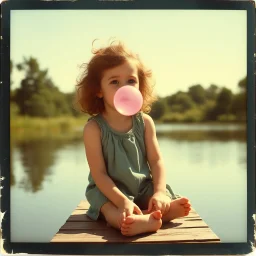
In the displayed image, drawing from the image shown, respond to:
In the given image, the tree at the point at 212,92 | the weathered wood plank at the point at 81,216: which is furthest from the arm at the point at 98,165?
the tree at the point at 212,92

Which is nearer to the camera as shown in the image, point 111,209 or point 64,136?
point 111,209

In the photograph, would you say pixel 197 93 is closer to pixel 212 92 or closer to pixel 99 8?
pixel 212 92

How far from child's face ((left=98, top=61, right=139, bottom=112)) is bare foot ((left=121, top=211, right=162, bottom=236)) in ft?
0.91

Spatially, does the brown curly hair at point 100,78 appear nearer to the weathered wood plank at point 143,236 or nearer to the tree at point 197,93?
the tree at point 197,93

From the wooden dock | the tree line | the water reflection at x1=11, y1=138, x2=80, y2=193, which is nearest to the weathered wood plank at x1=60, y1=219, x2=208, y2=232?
the wooden dock

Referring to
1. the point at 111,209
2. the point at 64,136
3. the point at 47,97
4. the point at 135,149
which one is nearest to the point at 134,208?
the point at 111,209

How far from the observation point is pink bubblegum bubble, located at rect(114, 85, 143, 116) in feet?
3.23

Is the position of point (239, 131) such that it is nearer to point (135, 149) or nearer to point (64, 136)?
point (135, 149)

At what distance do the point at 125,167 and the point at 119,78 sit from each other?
0.21m

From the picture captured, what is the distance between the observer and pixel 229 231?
3.40ft

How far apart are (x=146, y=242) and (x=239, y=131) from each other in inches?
13.2

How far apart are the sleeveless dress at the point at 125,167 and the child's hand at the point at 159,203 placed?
6 centimetres

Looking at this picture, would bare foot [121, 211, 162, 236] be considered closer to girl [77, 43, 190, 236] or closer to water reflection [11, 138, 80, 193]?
girl [77, 43, 190, 236]

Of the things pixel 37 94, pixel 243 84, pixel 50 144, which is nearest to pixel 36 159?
pixel 50 144
